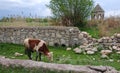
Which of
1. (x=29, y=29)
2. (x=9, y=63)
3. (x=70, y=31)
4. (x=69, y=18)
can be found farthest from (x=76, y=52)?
(x=9, y=63)

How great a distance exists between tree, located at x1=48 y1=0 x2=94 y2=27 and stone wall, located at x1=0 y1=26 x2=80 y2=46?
3.39 metres

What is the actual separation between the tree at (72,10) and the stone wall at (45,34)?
3.39 meters

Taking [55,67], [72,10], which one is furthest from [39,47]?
[72,10]

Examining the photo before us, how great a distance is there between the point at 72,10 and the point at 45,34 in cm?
398

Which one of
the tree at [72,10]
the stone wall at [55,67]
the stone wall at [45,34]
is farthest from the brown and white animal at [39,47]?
the tree at [72,10]

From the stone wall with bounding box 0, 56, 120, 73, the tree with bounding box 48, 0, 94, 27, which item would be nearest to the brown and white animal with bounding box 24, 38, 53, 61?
the stone wall with bounding box 0, 56, 120, 73

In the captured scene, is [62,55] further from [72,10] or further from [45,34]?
[72,10]

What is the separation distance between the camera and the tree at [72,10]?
24.0 meters

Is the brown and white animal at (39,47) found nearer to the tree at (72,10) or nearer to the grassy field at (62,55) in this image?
the grassy field at (62,55)

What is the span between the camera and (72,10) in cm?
2411

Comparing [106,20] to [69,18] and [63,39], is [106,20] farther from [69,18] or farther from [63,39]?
[63,39]

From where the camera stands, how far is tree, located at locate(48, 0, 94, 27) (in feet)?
78.6

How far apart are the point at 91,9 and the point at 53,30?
4879 mm

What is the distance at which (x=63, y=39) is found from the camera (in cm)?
2070
